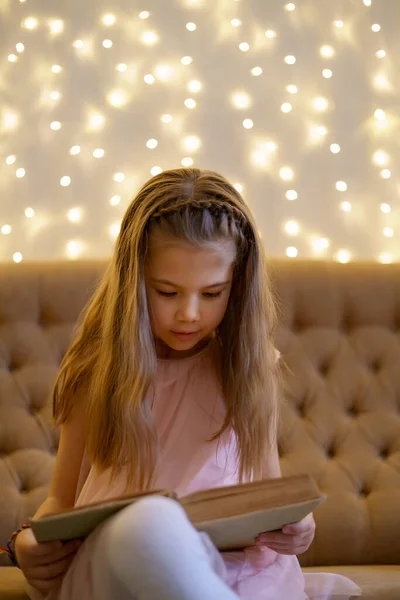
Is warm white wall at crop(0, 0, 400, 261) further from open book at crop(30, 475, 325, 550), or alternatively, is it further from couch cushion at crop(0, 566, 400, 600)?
open book at crop(30, 475, 325, 550)

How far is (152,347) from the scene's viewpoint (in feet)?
3.72

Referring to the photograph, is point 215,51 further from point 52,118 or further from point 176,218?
point 176,218

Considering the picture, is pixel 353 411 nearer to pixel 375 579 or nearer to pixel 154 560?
pixel 375 579

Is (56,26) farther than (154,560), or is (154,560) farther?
(56,26)

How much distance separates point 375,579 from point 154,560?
89cm

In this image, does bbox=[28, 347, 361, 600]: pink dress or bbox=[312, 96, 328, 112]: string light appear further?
bbox=[312, 96, 328, 112]: string light

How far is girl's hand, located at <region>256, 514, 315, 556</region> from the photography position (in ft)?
3.03

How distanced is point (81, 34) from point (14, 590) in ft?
5.24


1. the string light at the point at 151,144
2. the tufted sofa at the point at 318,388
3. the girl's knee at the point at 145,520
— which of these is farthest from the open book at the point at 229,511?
the string light at the point at 151,144

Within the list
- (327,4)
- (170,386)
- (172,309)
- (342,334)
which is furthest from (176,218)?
(327,4)

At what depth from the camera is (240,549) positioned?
3.23 ft

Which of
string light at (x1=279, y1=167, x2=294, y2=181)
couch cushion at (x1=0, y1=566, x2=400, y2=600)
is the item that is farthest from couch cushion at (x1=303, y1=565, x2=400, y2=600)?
string light at (x1=279, y1=167, x2=294, y2=181)

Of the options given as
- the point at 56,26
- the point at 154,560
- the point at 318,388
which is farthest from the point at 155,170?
the point at 154,560

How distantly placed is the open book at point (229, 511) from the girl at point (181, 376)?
148 millimetres
